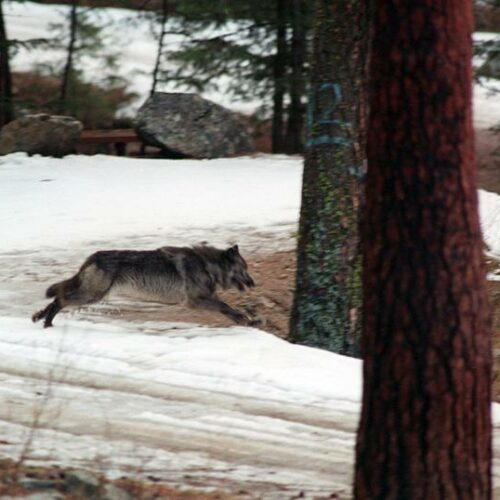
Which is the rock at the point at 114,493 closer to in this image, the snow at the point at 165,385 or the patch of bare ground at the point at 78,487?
the patch of bare ground at the point at 78,487

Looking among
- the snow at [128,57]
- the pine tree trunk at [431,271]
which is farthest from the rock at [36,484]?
the snow at [128,57]

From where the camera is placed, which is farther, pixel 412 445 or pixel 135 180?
pixel 135 180

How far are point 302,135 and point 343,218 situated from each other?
16.2 meters

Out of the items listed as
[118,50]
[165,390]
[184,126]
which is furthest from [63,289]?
[118,50]

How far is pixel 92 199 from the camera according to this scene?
752 inches

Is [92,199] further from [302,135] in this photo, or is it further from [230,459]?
[230,459]

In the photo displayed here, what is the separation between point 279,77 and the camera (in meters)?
26.5

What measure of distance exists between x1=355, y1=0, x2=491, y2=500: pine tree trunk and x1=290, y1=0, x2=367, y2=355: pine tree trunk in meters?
4.88

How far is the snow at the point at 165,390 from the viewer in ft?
25.2

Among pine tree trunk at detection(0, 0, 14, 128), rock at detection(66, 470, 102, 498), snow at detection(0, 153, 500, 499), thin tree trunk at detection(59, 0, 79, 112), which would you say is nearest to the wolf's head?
snow at detection(0, 153, 500, 499)

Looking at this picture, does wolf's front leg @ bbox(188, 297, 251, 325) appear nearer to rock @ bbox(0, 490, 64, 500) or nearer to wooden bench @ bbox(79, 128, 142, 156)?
rock @ bbox(0, 490, 64, 500)

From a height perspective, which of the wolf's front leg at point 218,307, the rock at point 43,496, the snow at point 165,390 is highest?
the wolf's front leg at point 218,307

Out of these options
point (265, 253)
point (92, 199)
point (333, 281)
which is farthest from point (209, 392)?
point (92, 199)

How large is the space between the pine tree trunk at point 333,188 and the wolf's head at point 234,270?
77cm
